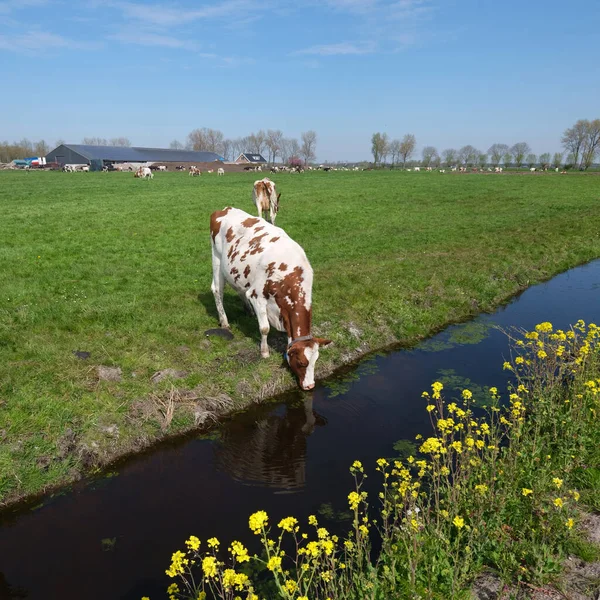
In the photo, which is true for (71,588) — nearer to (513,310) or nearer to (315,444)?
(315,444)

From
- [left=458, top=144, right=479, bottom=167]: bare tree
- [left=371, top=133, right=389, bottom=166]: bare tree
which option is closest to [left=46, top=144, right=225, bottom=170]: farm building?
[left=371, top=133, right=389, bottom=166]: bare tree

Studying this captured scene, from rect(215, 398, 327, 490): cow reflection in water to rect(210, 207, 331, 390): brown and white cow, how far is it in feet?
2.28

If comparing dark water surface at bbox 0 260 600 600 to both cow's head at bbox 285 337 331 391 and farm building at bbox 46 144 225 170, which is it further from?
farm building at bbox 46 144 225 170

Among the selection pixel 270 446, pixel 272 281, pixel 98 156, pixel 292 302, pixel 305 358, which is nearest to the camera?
pixel 270 446

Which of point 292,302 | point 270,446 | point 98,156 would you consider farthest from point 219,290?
point 98,156

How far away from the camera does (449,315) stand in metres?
12.6

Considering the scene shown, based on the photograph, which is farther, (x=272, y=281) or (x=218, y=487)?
(x=272, y=281)

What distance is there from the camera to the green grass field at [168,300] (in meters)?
7.20

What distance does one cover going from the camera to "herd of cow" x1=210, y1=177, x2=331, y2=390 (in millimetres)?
8273

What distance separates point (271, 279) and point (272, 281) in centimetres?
5

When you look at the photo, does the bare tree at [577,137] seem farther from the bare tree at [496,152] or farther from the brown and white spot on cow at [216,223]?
the brown and white spot on cow at [216,223]

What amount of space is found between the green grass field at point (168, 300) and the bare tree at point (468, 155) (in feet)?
479

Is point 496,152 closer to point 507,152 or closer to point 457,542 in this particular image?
point 507,152

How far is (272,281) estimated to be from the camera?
29.2 feet
